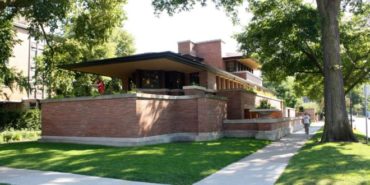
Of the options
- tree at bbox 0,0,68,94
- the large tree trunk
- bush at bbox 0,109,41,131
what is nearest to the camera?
tree at bbox 0,0,68,94

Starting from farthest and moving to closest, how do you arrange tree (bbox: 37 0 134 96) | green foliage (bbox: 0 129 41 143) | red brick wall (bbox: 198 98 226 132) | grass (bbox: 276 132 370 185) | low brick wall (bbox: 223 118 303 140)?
green foliage (bbox: 0 129 41 143) → low brick wall (bbox: 223 118 303 140) → tree (bbox: 37 0 134 96) → red brick wall (bbox: 198 98 226 132) → grass (bbox: 276 132 370 185)

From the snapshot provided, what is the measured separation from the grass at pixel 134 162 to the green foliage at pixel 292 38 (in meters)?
10.6

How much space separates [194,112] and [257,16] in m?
10.2

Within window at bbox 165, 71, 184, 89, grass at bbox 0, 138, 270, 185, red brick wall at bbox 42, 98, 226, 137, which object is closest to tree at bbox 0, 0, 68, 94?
red brick wall at bbox 42, 98, 226, 137

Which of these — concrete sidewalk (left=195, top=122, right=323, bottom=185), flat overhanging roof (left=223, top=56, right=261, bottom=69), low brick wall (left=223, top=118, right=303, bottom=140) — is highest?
flat overhanging roof (left=223, top=56, right=261, bottom=69)

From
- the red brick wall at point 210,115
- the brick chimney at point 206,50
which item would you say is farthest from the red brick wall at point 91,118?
the brick chimney at point 206,50

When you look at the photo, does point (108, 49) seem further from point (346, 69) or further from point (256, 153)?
point (256, 153)

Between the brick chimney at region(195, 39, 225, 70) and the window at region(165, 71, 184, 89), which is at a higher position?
the brick chimney at region(195, 39, 225, 70)

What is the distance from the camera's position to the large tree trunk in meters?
18.7

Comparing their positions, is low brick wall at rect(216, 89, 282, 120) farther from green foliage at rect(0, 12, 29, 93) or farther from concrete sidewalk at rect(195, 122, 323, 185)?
green foliage at rect(0, 12, 29, 93)

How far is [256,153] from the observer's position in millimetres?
15641

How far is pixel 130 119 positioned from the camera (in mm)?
16953

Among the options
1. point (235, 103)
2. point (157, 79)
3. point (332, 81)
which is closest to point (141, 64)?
point (157, 79)

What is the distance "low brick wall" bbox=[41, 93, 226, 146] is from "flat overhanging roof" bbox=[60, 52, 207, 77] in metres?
2.68
